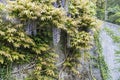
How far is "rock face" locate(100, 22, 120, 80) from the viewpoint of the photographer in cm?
750

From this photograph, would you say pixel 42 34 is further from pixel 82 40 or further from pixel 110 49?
pixel 110 49

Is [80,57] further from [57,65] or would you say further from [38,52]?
[38,52]

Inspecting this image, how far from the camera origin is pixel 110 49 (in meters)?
7.72

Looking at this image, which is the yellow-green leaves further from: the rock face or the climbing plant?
the rock face

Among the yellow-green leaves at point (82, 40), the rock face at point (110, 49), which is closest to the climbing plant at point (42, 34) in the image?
the yellow-green leaves at point (82, 40)

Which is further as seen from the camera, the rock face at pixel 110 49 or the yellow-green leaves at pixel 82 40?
the rock face at pixel 110 49

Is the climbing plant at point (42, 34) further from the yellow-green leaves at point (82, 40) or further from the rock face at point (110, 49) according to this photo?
the rock face at point (110, 49)

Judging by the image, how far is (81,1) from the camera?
A: 6590 millimetres

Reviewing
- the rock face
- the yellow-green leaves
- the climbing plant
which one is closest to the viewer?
the climbing plant

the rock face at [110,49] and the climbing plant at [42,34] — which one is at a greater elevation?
the climbing plant at [42,34]

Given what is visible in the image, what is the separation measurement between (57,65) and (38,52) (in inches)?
27.2

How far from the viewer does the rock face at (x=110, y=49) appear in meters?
7.50

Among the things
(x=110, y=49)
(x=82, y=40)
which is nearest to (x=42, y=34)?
(x=82, y=40)

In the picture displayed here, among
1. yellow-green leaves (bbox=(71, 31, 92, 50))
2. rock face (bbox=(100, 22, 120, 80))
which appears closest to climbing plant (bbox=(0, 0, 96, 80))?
yellow-green leaves (bbox=(71, 31, 92, 50))
